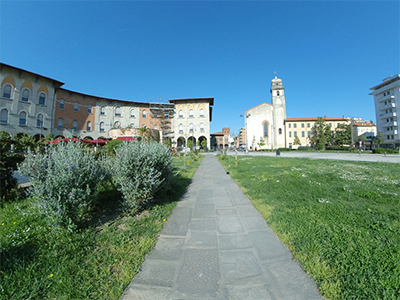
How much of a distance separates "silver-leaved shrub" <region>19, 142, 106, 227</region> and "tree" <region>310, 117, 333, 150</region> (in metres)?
62.9

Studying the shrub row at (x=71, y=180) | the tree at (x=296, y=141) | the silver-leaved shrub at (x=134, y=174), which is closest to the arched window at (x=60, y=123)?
the shrub row at (x=71, y=180)

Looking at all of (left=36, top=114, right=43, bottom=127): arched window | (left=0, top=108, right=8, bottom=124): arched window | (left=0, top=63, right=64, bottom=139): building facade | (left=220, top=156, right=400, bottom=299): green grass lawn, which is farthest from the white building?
(left=0, top=108, right=8, bottom=124): arched window

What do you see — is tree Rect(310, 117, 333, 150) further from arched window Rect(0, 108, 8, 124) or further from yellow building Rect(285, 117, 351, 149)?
arched window Rect(0, 108, 8, 124)

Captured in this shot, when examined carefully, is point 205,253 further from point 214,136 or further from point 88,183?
point 214,136

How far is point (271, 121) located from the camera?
6141cm

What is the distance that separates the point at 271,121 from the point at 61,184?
217 feet

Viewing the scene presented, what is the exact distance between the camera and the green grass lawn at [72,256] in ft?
5.82

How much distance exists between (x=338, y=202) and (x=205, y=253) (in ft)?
12.5

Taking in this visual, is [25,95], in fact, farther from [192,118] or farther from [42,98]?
[192,118]

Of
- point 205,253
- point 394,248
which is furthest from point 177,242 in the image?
point 394,248

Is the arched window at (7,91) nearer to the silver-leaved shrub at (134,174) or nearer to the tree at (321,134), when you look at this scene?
the silver-leaved shrub at (134,174)

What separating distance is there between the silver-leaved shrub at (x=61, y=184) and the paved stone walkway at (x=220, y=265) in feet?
4.85

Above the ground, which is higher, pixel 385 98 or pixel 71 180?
pixel 385 98

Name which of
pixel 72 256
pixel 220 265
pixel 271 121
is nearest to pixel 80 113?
pixel 72 256
